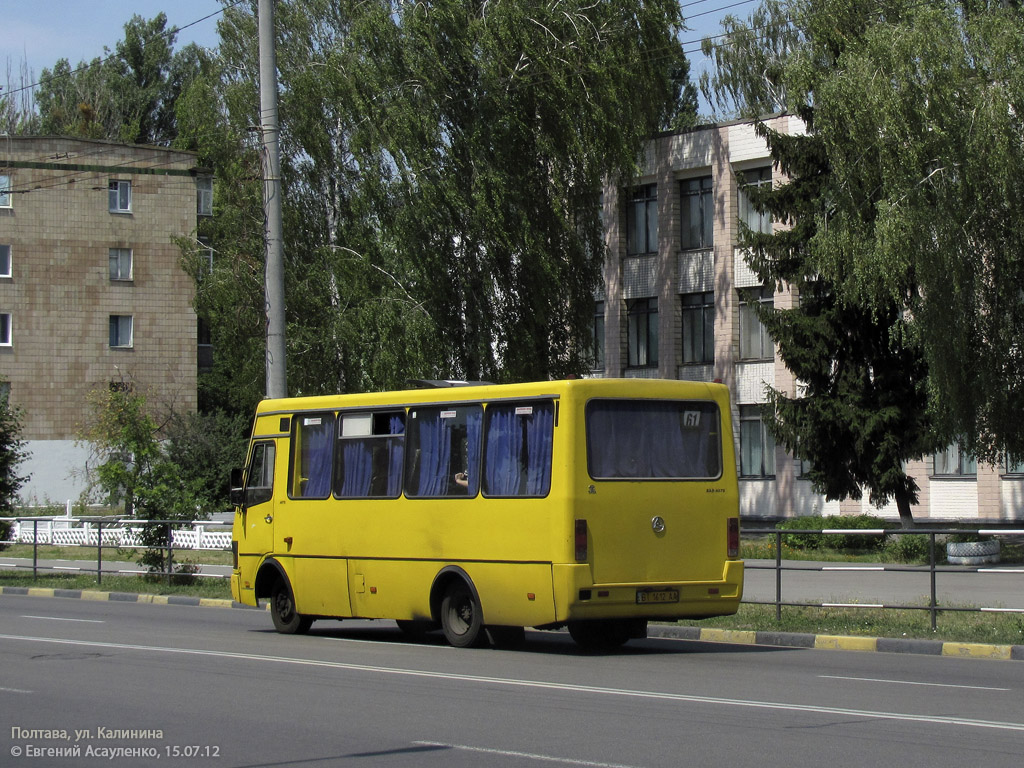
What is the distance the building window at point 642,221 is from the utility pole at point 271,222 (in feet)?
85.4

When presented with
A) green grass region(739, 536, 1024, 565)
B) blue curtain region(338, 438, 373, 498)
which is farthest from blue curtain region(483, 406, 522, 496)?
green grass region(739, 536, 1024, 565)

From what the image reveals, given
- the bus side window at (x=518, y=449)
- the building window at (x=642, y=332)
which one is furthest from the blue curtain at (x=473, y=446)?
the building window at (x=642, y=332)

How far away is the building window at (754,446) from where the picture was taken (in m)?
45.8

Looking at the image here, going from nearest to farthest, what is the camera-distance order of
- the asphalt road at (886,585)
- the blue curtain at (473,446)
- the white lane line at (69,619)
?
1. the blue curtain at (473,446)
2. the asphalt road at (886,585)
3. the white lane line at (69,619)

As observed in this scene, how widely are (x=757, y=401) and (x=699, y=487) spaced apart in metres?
30.9

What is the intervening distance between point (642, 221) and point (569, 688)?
37.5 metres

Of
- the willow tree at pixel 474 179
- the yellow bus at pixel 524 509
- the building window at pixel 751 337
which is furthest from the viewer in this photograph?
the building window at pixel 751 337

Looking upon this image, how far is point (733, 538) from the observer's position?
51.1ft

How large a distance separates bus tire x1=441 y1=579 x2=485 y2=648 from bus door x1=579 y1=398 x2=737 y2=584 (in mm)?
1810

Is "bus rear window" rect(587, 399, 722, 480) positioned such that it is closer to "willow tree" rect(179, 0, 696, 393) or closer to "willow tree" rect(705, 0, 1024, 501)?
"willow tree" rect(705, 0, 1024, 501)

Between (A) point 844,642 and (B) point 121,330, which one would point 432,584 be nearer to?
(A) point 844,642

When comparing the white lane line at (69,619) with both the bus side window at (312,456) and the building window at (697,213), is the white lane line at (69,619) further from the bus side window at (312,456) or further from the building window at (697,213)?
the building window at (697,213)

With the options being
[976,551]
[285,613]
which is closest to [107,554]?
[285,613]

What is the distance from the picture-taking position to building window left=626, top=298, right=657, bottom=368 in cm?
4800
